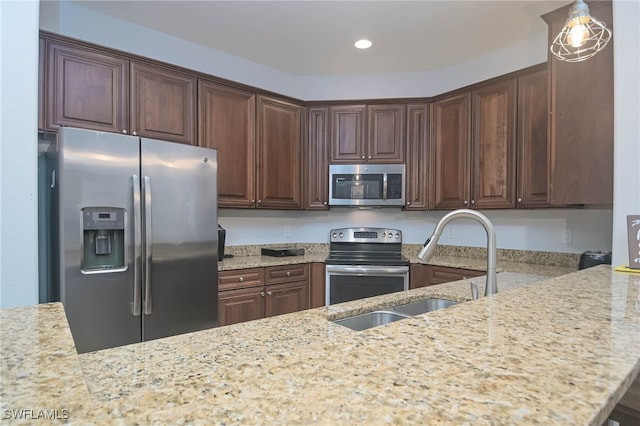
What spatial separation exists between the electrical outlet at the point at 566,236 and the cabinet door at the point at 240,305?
7.86ft

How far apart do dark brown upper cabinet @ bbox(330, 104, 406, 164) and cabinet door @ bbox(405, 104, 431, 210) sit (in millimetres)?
75

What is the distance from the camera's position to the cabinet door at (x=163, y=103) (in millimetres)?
2395

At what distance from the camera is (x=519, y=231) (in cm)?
289

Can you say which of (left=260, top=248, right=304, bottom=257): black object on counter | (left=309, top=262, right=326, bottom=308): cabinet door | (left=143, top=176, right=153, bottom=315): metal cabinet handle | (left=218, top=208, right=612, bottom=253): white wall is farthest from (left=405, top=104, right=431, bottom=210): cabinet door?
(left=143, top=176, right=153, bottom=315): metal cabinet handle

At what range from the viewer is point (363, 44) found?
2867 millimetres

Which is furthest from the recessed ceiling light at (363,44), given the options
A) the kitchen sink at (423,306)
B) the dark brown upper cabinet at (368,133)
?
the kitchen sink at (423,306)

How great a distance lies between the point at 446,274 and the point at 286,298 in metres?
1.34

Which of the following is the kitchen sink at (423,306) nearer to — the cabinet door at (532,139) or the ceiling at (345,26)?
the cabinet door at (532,139)

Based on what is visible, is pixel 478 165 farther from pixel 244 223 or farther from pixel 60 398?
pixel 60 398

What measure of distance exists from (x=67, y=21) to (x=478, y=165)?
129 inches

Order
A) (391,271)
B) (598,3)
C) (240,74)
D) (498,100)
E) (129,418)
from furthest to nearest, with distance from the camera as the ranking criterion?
(240,74) < (391,271) < (498,100) < (598,3) < (129,418)

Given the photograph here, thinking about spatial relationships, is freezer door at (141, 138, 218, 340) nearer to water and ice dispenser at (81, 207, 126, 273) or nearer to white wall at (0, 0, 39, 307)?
water and ice dispenser at (81, 207, 126, 273)

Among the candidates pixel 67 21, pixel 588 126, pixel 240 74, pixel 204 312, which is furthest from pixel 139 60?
pixel 588 126

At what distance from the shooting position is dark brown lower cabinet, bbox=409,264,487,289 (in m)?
2.66
